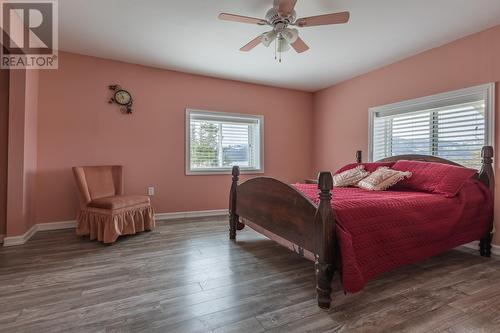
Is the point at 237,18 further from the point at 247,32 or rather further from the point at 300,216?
the point at 300,216

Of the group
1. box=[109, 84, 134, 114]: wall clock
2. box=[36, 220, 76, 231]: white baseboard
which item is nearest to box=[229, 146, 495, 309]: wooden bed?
box=[109, 84, 134, 114]: wall clock

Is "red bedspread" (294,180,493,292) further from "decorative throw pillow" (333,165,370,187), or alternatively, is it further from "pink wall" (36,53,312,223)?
"pink wall" (36,53,312,223)

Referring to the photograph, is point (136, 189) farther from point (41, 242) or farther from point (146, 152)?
point (41, 242)

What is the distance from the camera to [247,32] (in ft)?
9.34

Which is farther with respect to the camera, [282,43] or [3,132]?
[3,132]

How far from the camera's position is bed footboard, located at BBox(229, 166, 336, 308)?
65.1 inches

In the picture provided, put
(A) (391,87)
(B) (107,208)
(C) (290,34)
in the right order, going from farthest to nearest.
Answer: (A) (391,87) < (B) (107,208) < (C) (290,34)

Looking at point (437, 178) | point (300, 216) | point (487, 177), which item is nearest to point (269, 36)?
point (300, 216)

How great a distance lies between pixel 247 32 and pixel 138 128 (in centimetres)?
Result: 219

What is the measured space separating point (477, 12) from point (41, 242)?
522 cm

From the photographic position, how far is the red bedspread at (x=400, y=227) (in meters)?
1.67

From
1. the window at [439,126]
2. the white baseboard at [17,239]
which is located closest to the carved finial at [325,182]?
the window at [439,126]

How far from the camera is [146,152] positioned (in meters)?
3.91

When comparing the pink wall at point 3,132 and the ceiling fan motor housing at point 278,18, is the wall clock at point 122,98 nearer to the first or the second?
the pink wall at point 3,132
